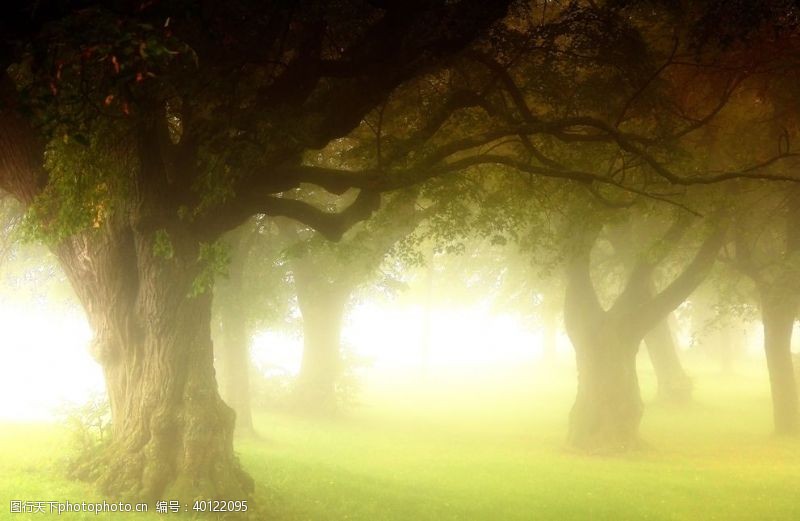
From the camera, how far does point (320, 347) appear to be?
31703 mm

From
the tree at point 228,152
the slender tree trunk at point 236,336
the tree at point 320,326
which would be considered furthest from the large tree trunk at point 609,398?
the slender tree trunk at point 236,336

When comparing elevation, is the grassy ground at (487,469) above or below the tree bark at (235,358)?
below

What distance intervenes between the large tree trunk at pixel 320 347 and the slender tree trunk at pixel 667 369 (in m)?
16.2

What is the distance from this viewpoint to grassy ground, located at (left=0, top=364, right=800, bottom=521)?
14.1 metres

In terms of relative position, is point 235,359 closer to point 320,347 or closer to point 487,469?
point 320,347

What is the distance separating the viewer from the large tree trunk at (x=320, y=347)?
31219 mm

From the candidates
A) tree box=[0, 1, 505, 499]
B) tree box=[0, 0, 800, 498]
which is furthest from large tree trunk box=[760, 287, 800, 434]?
tree box=[0, 1, 505, 499]

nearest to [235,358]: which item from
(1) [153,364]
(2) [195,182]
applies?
(1) [153,364]

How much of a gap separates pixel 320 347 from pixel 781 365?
63.9 feet

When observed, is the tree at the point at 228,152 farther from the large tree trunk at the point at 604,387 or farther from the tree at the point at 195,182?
the large tree trunk at the point at 604,387

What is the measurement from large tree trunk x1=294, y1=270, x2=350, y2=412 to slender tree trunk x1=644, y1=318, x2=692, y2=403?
1624 cm

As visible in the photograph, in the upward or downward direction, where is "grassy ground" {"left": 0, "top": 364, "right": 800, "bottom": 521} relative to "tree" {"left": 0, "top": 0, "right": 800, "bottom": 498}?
downward

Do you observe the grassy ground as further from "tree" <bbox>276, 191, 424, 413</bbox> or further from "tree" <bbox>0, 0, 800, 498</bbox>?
"tree" <bbox>0, 0, 800, 498</bbox>

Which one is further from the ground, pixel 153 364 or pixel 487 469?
pixel 153 364
